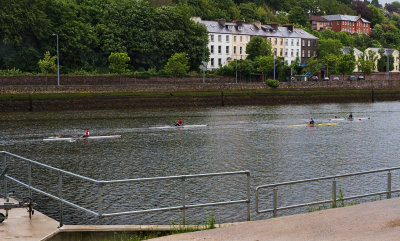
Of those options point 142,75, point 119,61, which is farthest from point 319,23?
point 119,61

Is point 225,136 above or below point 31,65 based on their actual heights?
below

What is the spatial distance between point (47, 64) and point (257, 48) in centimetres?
4976

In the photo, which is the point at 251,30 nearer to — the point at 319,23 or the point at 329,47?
the point at 329,47

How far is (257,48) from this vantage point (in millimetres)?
111625

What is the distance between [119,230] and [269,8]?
181 m

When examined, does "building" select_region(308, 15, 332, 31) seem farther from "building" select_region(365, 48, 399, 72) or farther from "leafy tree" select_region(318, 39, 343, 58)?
"leafy tree" select_region(318, 39, 343, 58)

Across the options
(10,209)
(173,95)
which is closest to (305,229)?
(10,209)

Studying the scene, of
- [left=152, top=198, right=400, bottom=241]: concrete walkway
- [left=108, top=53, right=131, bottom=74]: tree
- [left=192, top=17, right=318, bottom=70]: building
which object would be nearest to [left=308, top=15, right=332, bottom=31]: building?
[left=192, top=17, right=318, bottom=70]: building

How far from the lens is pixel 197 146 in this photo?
3859 centimetres

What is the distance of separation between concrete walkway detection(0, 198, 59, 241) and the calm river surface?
3.40 metres

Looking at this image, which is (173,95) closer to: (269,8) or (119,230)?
(119,230)

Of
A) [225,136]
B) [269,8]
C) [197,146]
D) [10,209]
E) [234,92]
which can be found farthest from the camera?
[269,8]

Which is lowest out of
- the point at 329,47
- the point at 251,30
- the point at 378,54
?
the point at 378,54

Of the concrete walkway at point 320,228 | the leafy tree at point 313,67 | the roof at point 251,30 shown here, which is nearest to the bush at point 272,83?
the leafy tree at point 313,67
